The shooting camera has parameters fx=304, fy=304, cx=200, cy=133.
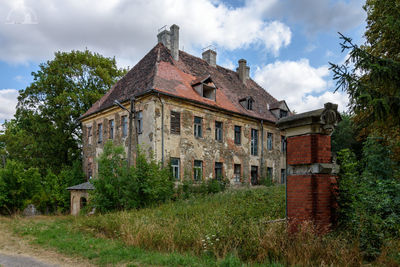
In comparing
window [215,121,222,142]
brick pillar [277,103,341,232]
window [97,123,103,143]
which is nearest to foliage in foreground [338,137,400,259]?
brick pillar [277,103,341,232]

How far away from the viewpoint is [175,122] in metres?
19.0

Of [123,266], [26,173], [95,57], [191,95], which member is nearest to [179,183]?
[191,95]

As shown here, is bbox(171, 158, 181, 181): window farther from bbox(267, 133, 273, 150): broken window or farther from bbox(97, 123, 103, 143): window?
bbox(267, 133, 273, 150): broken window

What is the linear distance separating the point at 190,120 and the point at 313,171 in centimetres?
1397

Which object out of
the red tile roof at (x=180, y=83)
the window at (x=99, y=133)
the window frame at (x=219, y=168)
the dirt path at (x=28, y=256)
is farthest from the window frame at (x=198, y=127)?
the dirt path at (x=28, y=256)

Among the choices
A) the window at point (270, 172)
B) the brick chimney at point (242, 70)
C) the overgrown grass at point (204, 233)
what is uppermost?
the brick chimney at point (242, 70)

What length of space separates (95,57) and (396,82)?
87.7ft

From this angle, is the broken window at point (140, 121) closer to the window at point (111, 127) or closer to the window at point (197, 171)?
the window at point (111, 127)

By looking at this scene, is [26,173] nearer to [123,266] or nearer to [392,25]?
[123,266]

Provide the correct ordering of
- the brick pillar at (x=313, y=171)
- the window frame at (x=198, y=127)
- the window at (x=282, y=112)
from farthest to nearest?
the window at (x=282, y=112) → the window frame at (x=198, y=127) → the brick pillar at (x=313, y=171)

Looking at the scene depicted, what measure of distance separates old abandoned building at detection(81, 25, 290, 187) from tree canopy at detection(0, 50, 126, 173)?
312cm

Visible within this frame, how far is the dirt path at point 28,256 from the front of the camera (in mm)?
6910

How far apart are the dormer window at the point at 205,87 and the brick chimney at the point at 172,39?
3200mm

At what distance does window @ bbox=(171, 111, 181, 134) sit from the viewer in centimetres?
1889
